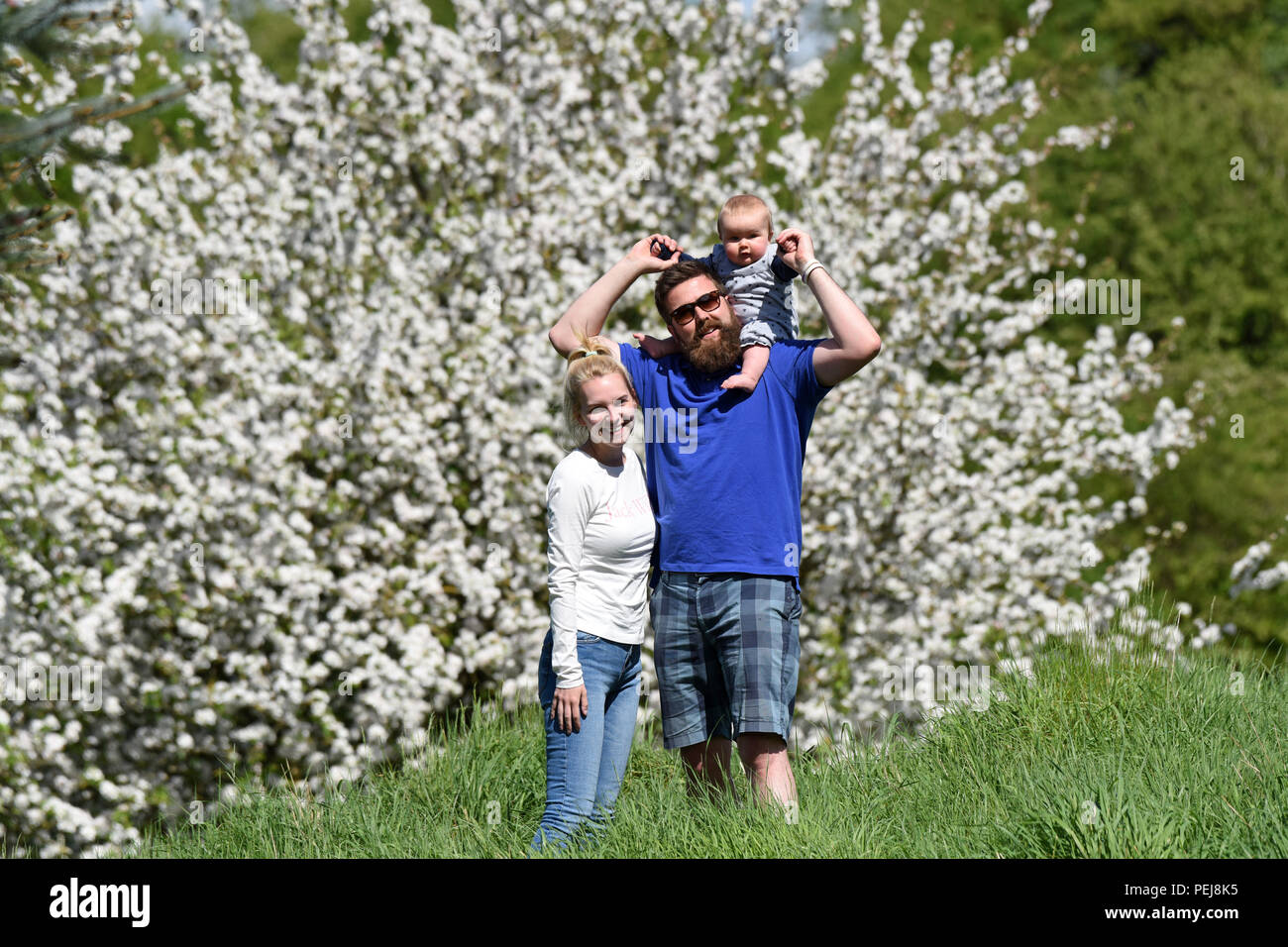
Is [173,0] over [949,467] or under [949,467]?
over

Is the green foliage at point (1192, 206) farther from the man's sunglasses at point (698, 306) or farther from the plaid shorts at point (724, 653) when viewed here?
the man's sunglasses at point (698, 306)

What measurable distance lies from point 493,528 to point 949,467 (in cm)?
257

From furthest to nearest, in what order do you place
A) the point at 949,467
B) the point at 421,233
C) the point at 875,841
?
the point at 421,233 → the point at 949,467 → the point at 875,841

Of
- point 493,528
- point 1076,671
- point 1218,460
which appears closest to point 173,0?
point 493,528

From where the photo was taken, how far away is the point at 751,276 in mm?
3842

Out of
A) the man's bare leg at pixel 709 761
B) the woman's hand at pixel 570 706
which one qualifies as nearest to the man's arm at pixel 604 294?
the woman's hand at pixel 570 706

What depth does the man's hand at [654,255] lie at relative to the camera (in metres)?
3.78

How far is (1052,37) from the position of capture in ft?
60.6

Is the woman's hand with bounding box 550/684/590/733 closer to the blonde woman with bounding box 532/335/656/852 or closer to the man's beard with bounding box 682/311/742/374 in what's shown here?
the blonde woman with bounding box 532/335/656/852

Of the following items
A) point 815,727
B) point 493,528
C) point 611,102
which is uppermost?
point 611,102

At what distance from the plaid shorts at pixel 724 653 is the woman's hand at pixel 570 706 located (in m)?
0.29

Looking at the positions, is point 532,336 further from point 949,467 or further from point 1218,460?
point 1218,460

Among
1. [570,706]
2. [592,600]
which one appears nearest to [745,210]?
[592,600]

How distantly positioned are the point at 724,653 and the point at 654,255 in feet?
4.02
